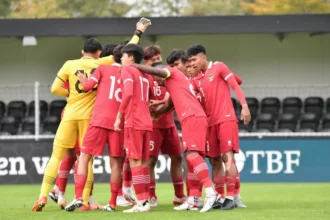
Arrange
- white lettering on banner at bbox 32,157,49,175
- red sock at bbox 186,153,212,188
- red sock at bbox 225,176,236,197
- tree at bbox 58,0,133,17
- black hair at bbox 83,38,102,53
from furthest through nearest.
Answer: tree at bbox 58,0,133,17 < white lettering on banner at bbox 32,157,49,175 < black hair at bbox 83,38,102,53 < red sock at bbox 225,176,236,197 < red sock at bbox 186,153,212,188

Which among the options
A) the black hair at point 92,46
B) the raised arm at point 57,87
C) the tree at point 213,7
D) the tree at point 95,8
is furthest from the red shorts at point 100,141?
the tree at point 213,7

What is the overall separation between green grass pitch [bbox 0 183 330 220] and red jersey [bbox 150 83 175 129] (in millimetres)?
1164

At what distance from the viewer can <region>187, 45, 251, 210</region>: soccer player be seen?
1223 cm

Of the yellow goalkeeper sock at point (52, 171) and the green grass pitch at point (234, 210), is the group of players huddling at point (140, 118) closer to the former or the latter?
the yellow goalkeeper sock at point (52, 171)

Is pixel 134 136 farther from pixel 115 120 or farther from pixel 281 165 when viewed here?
pixel 281 165

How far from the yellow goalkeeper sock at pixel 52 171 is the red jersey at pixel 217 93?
81.5 inches

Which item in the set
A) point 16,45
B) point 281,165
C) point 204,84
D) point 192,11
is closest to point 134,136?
point 204,84

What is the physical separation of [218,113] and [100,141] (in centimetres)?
163

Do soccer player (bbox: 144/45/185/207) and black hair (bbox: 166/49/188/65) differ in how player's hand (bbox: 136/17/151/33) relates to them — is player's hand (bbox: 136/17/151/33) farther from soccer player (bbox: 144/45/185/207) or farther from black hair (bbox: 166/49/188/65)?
black hair (bbox: 166/49/188/65)

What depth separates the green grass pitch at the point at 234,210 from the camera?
11.1 meters

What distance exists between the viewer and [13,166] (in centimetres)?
2036

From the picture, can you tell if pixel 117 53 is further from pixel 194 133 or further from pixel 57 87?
pixel 194 133

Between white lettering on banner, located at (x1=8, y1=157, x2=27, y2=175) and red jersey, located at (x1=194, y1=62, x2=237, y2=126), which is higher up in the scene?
red jersey, located at (x1=194, y1=62, x2=237, y2=126)

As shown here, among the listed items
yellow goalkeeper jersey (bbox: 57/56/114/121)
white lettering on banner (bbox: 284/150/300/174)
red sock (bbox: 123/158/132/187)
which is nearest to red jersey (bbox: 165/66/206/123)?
yellow goalkeeper jersey (bbox: 57/56/114/121)
